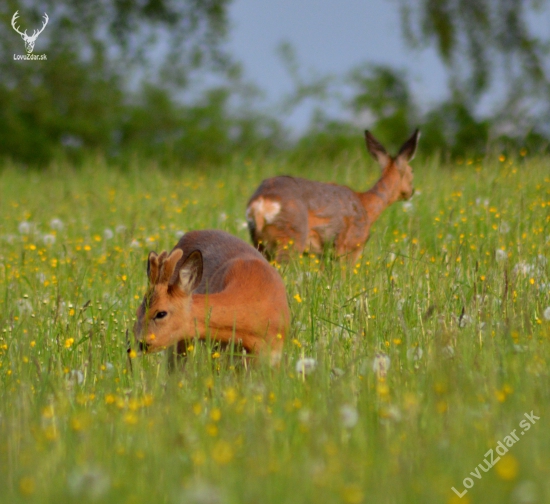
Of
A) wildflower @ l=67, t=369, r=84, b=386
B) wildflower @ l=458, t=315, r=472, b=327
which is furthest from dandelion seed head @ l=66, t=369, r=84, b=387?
wildflower @ l=458, t=315, r=472, b=327

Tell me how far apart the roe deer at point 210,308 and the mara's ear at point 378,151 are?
459 centimetres

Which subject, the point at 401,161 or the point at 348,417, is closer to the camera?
the point at 348,417

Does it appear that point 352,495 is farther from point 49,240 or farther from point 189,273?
point 49,240

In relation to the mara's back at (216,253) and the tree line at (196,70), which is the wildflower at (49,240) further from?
the tree line at (196,70)

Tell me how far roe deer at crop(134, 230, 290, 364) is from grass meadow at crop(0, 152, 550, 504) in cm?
13

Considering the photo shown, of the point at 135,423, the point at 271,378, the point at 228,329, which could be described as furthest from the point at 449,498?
the point at 228,329

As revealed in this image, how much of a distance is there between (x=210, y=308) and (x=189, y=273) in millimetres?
215

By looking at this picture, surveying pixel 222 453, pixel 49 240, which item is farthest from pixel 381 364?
pixel 49 240

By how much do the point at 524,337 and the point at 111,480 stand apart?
7.81 ft

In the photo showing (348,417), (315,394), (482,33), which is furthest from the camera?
(482,33)

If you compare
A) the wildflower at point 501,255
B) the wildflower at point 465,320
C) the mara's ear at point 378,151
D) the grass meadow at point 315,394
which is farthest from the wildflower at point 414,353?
the mara's ear at point 378,151

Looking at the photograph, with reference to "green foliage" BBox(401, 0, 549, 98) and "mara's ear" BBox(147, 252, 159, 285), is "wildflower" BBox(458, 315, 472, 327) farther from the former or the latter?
"green foliage" BBox(401, 0, 549, 98)

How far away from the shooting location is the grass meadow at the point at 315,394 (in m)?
2.57

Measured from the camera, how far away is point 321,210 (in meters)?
8.48
